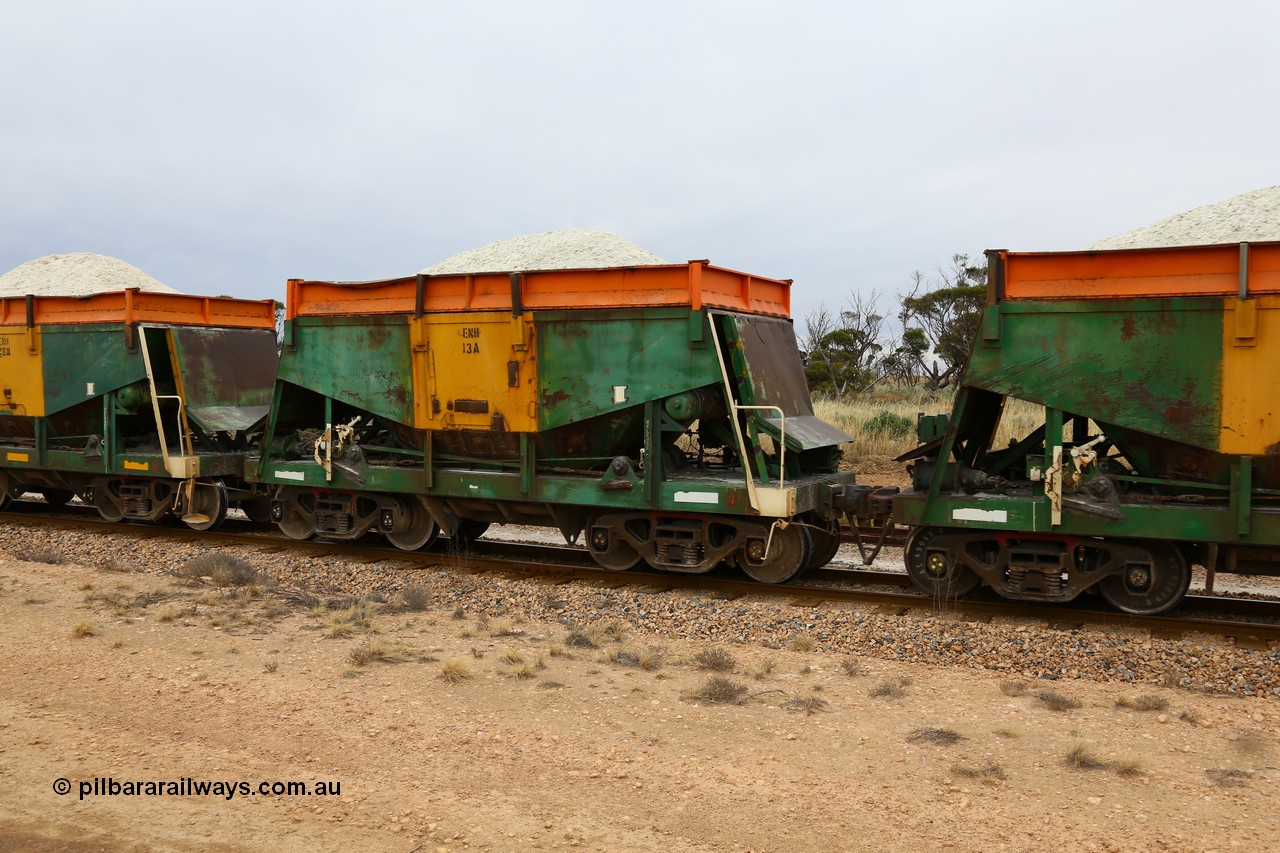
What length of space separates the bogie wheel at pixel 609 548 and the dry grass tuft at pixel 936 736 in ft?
16.8

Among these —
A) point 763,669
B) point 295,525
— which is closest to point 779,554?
point 763,669

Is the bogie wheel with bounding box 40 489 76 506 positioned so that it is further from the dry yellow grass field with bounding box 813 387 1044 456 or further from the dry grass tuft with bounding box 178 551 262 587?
the dry yellow grass field with bounding box 813 387 1044 456

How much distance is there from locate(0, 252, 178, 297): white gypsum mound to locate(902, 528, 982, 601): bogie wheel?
55.1 meters

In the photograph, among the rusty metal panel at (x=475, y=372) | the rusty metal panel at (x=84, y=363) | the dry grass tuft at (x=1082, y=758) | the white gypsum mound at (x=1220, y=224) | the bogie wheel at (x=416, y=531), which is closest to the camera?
the dry grass tuft at (x=1082, y=758)

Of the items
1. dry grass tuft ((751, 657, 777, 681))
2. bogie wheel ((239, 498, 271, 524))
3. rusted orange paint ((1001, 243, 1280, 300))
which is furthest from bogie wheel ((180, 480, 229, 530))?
rusted orange paint ((1001, 243, 1280, 300))

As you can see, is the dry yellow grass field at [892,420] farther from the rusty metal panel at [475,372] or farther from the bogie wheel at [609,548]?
the rusty metal panel at [475,372]

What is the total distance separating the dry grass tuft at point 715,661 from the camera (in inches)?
278

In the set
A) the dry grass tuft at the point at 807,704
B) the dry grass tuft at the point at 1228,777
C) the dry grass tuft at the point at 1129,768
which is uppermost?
the dry grass tuft at the point at 1129,768

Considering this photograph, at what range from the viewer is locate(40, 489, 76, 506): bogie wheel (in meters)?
16.2

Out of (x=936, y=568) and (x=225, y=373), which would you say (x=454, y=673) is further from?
(x=225, y=373)

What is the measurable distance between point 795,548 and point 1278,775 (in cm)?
503

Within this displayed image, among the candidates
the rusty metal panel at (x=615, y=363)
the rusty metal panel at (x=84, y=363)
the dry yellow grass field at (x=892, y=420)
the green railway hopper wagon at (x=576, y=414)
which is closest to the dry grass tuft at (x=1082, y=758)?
the green railway hopper wagon at (x=576, y=414)

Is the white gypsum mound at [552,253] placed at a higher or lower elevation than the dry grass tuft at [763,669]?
higher

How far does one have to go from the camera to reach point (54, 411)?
14.5 m
